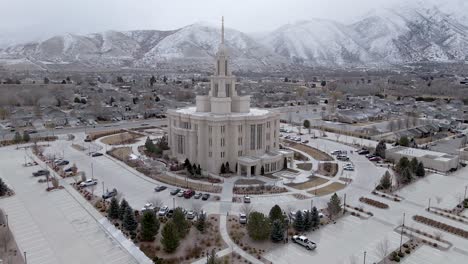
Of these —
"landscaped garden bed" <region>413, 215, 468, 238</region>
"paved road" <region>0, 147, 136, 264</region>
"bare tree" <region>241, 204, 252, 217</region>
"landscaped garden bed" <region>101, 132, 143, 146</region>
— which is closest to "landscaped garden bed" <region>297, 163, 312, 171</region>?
"bare tree" <region>241, 204, 252, 217</region>

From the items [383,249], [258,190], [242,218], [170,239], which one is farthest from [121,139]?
[383,249]

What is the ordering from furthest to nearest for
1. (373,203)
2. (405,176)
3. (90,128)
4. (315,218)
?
(90,128) < (405,176) < (373,203) < (315,218)

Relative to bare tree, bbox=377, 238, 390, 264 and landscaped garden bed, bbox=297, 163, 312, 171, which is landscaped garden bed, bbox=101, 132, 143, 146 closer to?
landscaped garden bed, bbox=297, 163, 312, 171

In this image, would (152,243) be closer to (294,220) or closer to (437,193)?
(294,220)

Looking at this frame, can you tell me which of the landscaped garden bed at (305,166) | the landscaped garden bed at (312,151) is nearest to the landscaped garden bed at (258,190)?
the landscaped garden bed at (305,166)

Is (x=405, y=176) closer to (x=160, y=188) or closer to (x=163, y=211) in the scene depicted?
(x=163, y=211)

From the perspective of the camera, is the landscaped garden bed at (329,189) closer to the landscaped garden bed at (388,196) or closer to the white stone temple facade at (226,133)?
the landscaped garden bed at (388,196)
